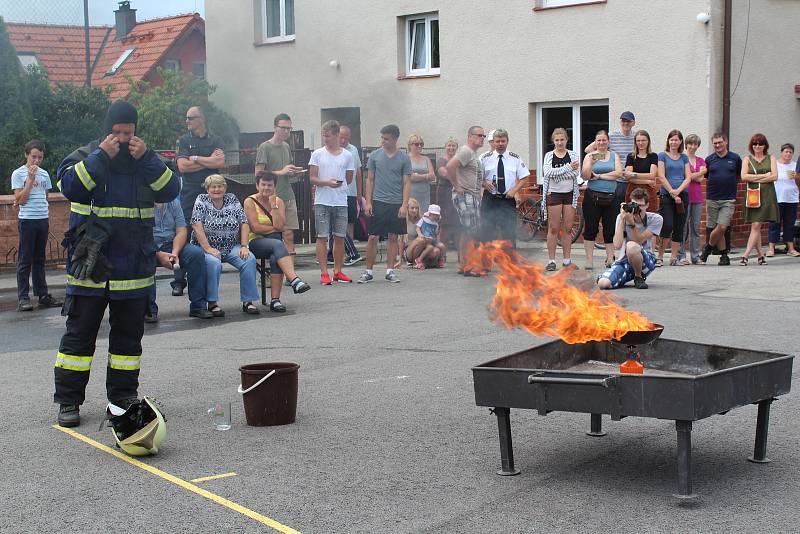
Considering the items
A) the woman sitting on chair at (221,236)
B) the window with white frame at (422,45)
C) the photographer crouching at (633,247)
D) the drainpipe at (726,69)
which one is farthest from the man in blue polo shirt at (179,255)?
the window with white frame at (422,45)

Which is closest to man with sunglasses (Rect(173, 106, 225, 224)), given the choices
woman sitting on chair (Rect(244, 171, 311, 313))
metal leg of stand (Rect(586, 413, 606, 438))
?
woman sitting on chair (Rect(244, 171, 311, 313))

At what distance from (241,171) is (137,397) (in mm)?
→ 13586

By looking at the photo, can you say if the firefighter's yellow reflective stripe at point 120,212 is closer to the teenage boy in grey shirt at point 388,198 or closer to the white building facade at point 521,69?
the teenage boy in grey shirt at point 388,198

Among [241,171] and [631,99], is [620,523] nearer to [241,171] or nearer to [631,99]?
[631,99]

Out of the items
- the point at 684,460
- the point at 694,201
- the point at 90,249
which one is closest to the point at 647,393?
the point at 684,460

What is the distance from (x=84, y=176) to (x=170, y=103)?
9540 mm

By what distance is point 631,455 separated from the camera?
6.13 m

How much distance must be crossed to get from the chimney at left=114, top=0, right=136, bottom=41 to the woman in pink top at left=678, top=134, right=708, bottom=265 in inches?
300

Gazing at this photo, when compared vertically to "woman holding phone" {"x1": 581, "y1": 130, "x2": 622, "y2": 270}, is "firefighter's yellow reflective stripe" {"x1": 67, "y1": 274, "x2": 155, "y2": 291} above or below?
below

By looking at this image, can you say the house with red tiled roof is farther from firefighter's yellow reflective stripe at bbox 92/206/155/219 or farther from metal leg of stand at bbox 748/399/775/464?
metal leg of stand at bbox 748/399/775/464

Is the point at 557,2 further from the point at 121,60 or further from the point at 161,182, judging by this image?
the point at 161,182

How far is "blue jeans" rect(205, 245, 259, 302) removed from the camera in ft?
37.7

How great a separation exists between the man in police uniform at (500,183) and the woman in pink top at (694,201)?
2.80 m

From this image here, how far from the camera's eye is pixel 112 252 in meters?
6.94
